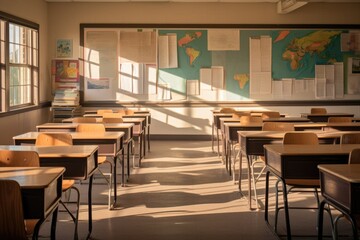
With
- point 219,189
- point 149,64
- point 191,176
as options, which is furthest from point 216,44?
point 219,189

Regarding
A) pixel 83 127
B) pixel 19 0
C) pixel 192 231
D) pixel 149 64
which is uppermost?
pixel 19 0

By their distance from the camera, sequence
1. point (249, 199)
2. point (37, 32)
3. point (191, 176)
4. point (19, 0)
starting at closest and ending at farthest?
1. point (249, 199)
2. point (191, 176)
3. point (19, 0)
4. point (37, 32)

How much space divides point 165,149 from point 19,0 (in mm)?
3989

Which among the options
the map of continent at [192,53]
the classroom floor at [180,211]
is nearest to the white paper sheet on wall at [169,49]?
the map of continent at [192,53]

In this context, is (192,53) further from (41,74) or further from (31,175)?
(31,175)

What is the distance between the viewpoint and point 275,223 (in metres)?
4.55

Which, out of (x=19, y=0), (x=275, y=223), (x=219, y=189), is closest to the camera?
(x=275, y=223)

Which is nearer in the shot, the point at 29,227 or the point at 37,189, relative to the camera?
the point at 37,189

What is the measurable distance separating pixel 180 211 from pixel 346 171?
257 centimetres

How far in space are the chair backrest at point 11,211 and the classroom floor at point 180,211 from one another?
5.96 feet

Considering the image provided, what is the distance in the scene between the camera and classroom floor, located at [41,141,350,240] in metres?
4.54

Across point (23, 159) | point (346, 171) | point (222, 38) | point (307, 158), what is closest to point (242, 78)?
point (222, 38)

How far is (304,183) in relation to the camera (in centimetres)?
430

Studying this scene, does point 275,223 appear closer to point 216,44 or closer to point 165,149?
point 165,149
